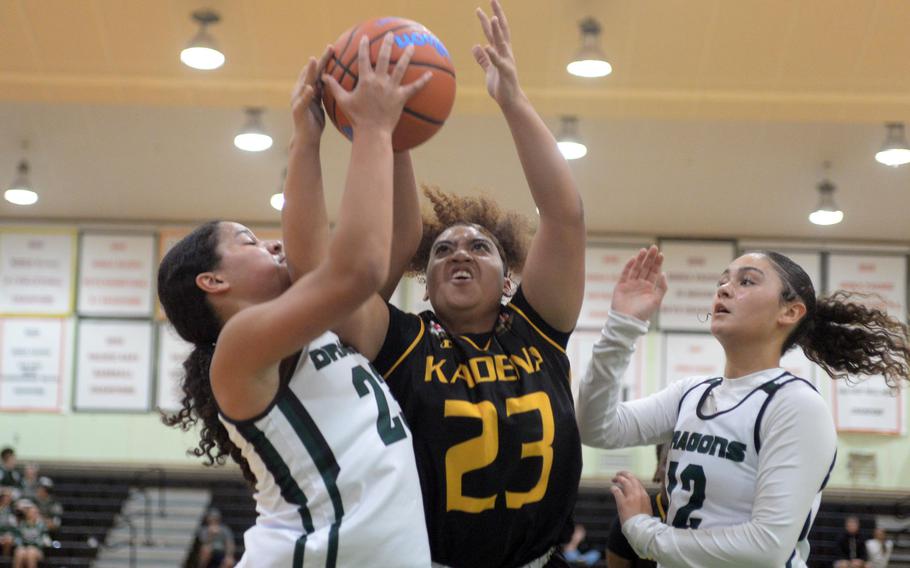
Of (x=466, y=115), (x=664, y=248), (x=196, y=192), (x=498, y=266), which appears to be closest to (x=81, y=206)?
(x=196, y=192)

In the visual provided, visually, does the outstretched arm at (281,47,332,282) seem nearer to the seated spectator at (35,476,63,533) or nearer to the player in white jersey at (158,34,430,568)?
the player in white jersey at (158,34,430,568)

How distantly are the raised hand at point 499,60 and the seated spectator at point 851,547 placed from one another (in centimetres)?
1227

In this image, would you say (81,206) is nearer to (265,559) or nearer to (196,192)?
(196,192)

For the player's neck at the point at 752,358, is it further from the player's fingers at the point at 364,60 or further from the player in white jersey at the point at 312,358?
the player's fingers at the point at 364,60

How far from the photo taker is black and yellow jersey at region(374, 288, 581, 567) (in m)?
3.08

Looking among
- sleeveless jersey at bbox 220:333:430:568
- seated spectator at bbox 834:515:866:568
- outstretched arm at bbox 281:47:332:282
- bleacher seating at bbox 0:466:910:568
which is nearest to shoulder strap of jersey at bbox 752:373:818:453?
sleeveless jersey at bbox 220:333:430:568

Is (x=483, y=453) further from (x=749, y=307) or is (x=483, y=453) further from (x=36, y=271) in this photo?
(x=36, y=271)

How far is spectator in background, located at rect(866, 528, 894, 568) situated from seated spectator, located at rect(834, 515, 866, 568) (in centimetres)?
12

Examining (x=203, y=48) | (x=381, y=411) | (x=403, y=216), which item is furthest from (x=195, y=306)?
(x=203, y=48)

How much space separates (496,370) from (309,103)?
94 centimetres

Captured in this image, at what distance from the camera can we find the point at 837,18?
8.63 m

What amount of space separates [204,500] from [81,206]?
176 inches

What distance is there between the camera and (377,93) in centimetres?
257

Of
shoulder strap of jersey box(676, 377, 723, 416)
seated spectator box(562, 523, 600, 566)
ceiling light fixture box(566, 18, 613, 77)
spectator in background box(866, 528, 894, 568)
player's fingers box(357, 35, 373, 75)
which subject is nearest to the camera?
player's fingers box(357, 35, 373, 75)
